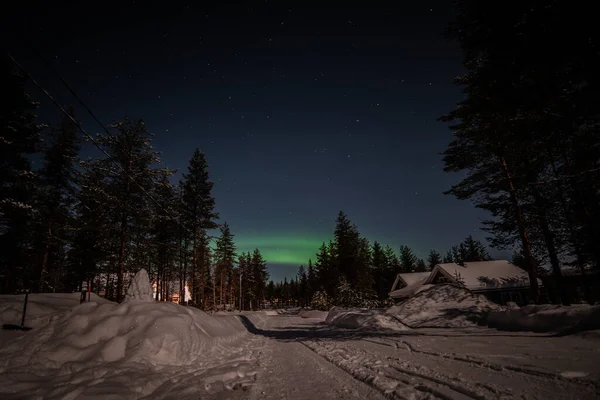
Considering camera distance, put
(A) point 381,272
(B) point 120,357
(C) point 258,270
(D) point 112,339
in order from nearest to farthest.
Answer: (B) point 120,357
(D) point 112,339
(A) point 381,272
(C) point 258,270

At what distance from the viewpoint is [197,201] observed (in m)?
24.1

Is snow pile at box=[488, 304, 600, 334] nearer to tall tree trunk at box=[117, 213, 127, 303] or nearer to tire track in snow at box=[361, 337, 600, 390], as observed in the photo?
tire track in snow at box=[361, 337, 600, 390]

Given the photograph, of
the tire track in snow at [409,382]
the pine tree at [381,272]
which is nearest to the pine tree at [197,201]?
the tire track in snow at [409,382]

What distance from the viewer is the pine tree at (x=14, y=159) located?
15.5 m

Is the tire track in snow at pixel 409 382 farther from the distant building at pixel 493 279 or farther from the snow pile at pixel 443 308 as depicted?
the distant building at pixel 493 279

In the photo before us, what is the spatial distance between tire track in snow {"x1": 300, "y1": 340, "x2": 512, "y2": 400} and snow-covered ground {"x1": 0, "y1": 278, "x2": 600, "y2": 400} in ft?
0.06

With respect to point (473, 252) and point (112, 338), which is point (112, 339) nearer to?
point (112, 338)

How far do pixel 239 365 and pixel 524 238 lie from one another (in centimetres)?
1563

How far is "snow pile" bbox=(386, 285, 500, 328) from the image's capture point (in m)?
12.7

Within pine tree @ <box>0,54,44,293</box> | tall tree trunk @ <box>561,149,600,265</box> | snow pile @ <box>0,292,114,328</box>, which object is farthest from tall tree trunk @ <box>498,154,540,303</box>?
pine tree @ <box>0,54,44,293</box>

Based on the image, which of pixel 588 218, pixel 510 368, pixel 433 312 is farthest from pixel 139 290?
pixel 588 218

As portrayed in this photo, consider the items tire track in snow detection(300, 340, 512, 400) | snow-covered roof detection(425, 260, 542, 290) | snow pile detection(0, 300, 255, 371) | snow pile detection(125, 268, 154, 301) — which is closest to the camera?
tire track in snow detection(300, 340, 512, 400)

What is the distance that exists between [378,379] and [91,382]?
16.0 ft

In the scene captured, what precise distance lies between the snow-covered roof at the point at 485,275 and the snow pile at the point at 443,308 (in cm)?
1386
